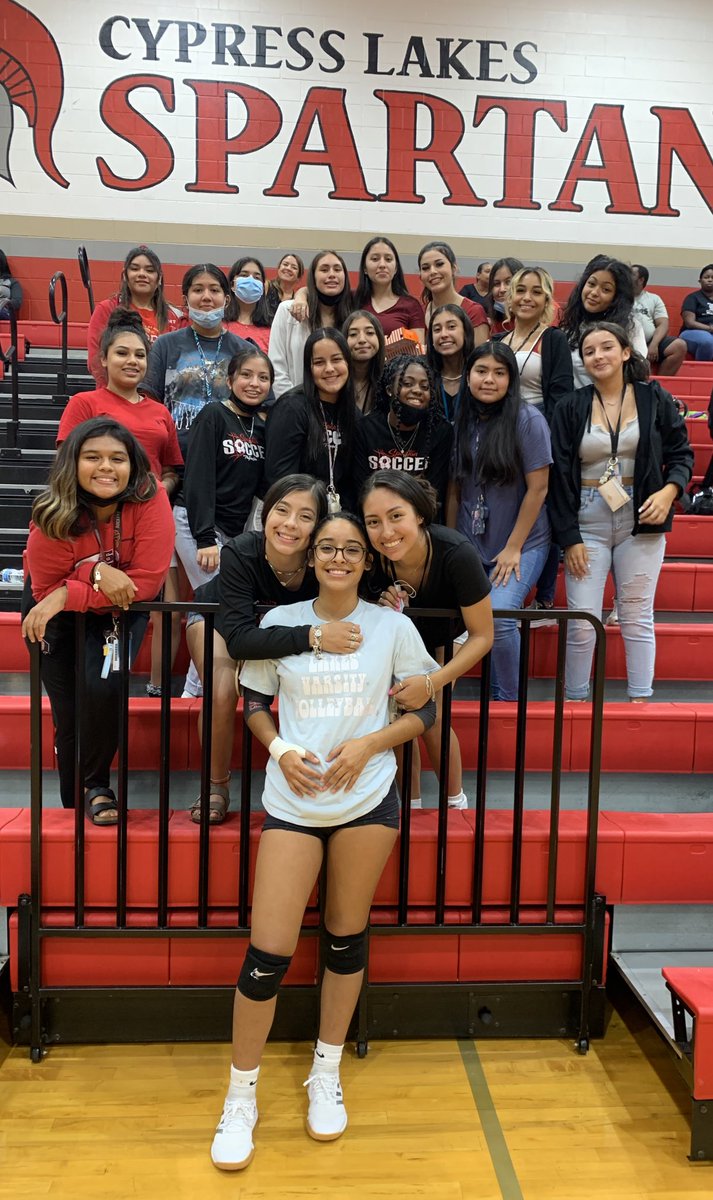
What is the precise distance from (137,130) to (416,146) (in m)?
2.29

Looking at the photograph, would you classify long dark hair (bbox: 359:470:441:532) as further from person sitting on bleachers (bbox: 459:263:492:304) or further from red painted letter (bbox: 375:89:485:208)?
red painted letter (bbox: 375:89:485:208)

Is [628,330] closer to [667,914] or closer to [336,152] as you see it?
[667,914]

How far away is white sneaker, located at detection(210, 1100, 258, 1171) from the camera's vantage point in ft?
6.16

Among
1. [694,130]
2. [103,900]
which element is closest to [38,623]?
[103,900]

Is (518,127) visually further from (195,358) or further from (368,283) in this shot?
(195,358)

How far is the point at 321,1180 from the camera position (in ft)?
6.08

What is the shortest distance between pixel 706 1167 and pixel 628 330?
256 centimetres

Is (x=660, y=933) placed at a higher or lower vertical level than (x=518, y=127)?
lower

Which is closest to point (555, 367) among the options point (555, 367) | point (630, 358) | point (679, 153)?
point (555, 367)

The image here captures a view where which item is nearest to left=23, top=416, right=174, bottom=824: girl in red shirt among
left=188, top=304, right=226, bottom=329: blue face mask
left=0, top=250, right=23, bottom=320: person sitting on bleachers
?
left=188, top=304, right=226, bottom=329: blue face mask

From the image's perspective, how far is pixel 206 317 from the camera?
335 centimetres

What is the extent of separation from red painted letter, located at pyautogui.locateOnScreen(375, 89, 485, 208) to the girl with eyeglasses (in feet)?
21.0

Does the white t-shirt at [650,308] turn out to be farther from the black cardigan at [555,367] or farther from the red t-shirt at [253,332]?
the black cardigan at [555,367]

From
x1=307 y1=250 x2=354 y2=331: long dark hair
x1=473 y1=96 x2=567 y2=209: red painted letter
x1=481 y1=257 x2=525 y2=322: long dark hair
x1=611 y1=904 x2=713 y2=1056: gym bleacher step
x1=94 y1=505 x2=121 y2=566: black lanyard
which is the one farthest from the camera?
x1=473 y1=96 x2=567 y2=209: red painted letter
